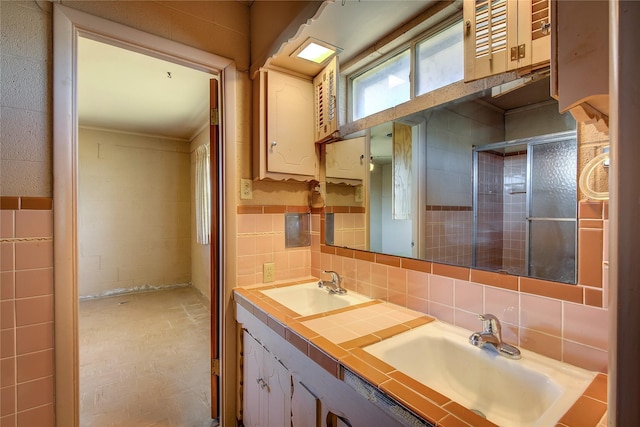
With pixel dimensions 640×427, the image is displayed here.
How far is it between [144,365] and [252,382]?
1464mm

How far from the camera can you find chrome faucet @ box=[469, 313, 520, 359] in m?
0.88

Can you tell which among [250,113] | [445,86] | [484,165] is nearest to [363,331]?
[484,165]

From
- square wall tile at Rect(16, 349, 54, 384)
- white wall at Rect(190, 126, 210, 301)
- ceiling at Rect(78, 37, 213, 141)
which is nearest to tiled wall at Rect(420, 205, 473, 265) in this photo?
square wall tile at Rect(16, 349, 54, 384)

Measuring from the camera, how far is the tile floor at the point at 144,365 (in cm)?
182

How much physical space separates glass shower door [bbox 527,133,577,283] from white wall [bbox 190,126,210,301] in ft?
12.2

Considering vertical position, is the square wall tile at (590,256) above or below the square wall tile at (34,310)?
above

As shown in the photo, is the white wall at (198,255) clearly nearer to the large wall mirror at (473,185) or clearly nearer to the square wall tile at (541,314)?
the large wall mirror at (473,185)

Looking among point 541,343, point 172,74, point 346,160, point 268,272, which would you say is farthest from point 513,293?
point 172,74

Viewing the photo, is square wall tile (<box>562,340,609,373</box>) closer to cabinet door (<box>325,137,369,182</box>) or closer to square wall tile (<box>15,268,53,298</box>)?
cabinet door (<box>325,137,369,182</box>)

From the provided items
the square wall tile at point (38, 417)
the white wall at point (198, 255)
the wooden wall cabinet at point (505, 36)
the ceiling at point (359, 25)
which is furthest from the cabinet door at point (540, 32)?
the white wall at point (198, 255)

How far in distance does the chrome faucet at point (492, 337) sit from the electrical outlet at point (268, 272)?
114 cm

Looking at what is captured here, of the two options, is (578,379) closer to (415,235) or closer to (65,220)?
(415,235)

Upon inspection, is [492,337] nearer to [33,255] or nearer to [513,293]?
[513,293]

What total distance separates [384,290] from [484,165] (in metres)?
0.68
